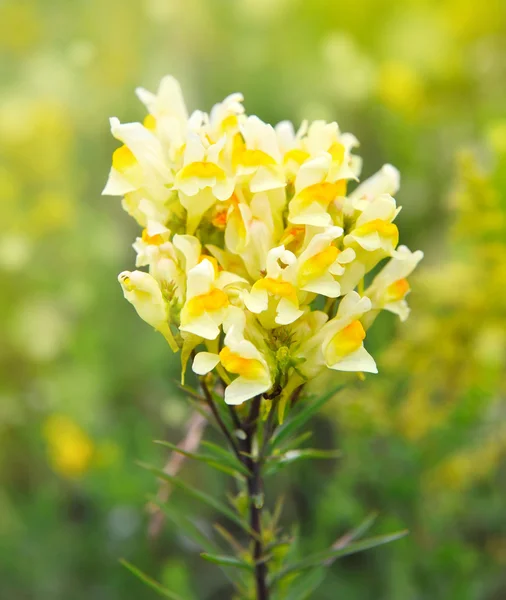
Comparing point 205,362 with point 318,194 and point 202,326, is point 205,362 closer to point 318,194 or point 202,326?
point 202,326

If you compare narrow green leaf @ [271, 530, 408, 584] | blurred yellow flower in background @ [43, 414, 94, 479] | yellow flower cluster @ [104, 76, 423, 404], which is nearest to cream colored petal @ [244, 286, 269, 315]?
yellow flower cluster @ [104, 76, 423, 404]

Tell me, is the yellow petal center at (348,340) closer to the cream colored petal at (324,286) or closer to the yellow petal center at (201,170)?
the cream colored petal at (324,286)

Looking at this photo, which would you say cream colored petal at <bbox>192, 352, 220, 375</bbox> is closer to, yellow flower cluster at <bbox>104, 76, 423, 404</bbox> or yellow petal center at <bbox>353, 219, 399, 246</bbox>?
yellow flower cluster at <bbox>104, 76, 423, 404</bbox>

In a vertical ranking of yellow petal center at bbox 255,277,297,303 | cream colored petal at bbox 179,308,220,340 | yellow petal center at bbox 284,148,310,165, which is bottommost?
cream colored petal at bbox 179,308,220,340

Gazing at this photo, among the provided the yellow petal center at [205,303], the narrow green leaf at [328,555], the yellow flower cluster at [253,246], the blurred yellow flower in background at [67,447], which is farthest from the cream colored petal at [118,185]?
the blurred yellow flower in background at [67,447]

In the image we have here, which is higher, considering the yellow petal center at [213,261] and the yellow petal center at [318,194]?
the yellow petal center at [318,194]

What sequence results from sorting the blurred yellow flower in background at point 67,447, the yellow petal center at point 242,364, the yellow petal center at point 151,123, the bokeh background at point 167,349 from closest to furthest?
the yellow petal center at point 242,364, the yellow petal center at point 151,123, the bokeh background at point 167,349, the blurred yellow flower in background at point 67,447

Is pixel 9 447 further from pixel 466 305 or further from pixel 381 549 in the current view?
pixel 466 305
